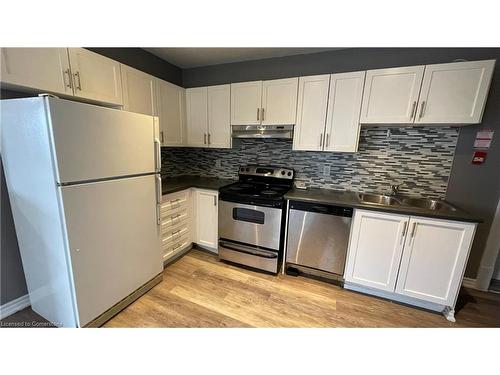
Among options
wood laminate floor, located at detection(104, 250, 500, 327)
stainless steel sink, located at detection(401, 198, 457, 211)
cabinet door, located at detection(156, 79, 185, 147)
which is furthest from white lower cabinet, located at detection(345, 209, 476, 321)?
cabinet door, located at detection(156, 79, 185, 147)

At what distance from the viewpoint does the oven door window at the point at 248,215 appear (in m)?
2.24

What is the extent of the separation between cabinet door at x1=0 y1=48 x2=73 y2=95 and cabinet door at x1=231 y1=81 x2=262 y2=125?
1534 mm

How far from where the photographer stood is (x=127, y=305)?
1.78 m

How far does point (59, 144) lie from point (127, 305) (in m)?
1.42

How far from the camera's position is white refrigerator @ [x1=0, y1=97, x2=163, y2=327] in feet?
4.12

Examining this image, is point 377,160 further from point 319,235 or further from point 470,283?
point 470,283

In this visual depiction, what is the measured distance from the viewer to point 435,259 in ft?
5.68

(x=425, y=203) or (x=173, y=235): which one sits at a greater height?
(x=425, y=203)

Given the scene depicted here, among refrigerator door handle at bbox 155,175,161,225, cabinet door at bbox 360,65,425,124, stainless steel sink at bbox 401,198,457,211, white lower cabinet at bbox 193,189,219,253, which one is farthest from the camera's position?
white lower cabinet at bbox 193,189,219,253

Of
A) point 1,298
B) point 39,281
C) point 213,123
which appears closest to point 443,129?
point 213,123

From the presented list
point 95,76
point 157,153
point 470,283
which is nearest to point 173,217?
point 157,153

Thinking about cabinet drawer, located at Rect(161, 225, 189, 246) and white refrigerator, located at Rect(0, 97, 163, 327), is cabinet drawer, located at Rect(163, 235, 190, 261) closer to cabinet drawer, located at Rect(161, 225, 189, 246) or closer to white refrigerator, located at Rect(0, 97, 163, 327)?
cabinet drawer, located at Rect(161, 225, 189, 246)

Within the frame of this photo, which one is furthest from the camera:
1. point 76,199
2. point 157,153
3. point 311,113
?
point 311,113

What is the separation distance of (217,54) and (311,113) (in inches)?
53.2
